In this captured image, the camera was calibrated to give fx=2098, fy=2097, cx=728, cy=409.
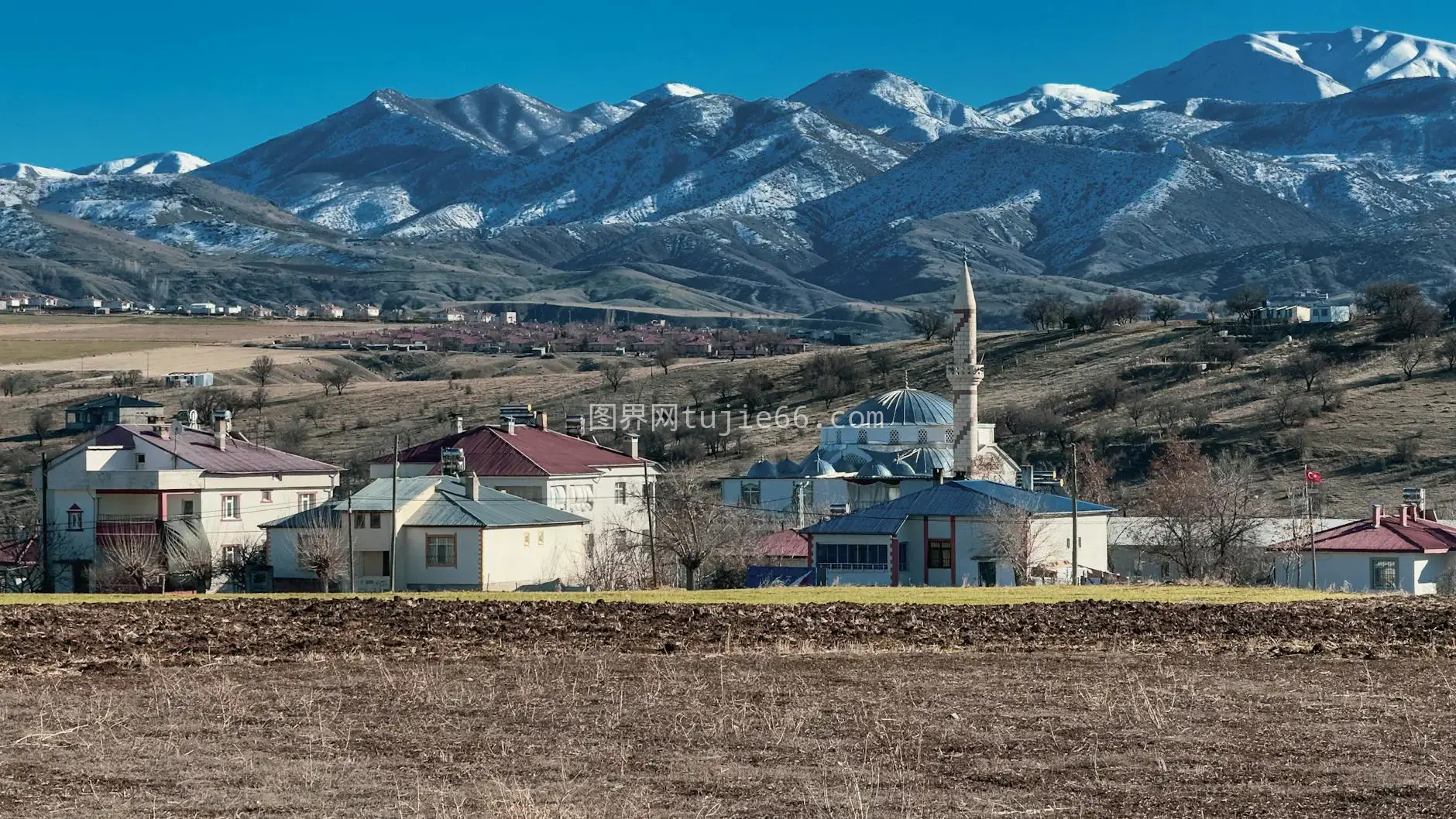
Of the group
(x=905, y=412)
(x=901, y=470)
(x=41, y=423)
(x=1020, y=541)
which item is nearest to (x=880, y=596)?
(x=1020, y=541)

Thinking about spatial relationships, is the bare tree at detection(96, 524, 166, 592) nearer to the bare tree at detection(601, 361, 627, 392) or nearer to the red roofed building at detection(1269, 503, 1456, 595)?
the red roofed building at detection(1269, 503, 1456, 595)

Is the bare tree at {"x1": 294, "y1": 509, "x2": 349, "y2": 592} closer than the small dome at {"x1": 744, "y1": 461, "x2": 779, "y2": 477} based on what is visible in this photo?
Yes

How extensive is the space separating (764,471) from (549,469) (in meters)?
17.1

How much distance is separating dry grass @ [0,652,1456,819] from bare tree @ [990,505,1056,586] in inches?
1564

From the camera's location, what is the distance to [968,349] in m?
113

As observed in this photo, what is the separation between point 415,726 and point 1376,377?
121649 millimetres

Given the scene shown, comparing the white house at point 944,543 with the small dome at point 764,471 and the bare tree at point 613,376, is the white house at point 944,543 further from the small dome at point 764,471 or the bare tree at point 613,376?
the bare tree at point 613,376

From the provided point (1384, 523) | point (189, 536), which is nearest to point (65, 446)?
point (189, 536)

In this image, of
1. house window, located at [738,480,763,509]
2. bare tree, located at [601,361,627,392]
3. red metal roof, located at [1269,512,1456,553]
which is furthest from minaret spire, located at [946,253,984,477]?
bare tree, located at [601,361,627,392]

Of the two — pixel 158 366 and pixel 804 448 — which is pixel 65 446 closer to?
pixel 804 448

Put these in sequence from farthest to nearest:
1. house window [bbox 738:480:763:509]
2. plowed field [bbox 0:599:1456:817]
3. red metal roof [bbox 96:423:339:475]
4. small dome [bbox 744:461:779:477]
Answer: small dome [bbox 744:461:779:477] → house window [bbox 738:480:763:509] → red metal roof [bbox 96:423:339:475] → plowed field [bbox 0:599:1456:817]

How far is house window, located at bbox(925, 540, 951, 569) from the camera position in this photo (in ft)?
266

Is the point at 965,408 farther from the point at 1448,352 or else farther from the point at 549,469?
the point at 1448,352

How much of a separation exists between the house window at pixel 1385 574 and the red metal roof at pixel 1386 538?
1.52 feet
